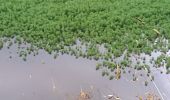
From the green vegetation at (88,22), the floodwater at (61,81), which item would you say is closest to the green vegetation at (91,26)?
the green vegetation at (88,22)

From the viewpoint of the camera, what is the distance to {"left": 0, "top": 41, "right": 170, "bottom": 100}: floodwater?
38.8 feet

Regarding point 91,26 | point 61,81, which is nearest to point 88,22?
point 91,26

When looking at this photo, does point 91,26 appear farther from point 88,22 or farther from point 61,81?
point 61,81

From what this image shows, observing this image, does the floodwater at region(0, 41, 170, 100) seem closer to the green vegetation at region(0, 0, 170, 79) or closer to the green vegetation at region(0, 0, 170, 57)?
the green vegetation at region(0, 0, 170, 79)

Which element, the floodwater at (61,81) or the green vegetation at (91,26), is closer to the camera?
the floodwater at (61,81)

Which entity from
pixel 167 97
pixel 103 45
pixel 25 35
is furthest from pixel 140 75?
pixel 25 35

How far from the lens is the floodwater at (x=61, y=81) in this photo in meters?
11.8

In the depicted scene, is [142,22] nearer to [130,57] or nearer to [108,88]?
[130,57]

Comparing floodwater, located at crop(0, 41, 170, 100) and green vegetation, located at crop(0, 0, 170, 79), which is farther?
green vegetation, located at crop(0, 0, 170, 79)

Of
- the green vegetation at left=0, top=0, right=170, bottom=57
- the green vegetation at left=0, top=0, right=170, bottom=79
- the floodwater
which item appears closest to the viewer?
the floodwater

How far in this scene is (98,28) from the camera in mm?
15203

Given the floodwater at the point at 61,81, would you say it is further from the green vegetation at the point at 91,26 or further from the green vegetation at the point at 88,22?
the green vegetation at the point at 88,22

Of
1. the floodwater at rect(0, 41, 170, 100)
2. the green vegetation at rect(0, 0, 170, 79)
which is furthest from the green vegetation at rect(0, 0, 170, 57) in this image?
the floodwater at rect(0, 41, 170, 100)

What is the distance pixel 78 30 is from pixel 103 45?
1378 mm
